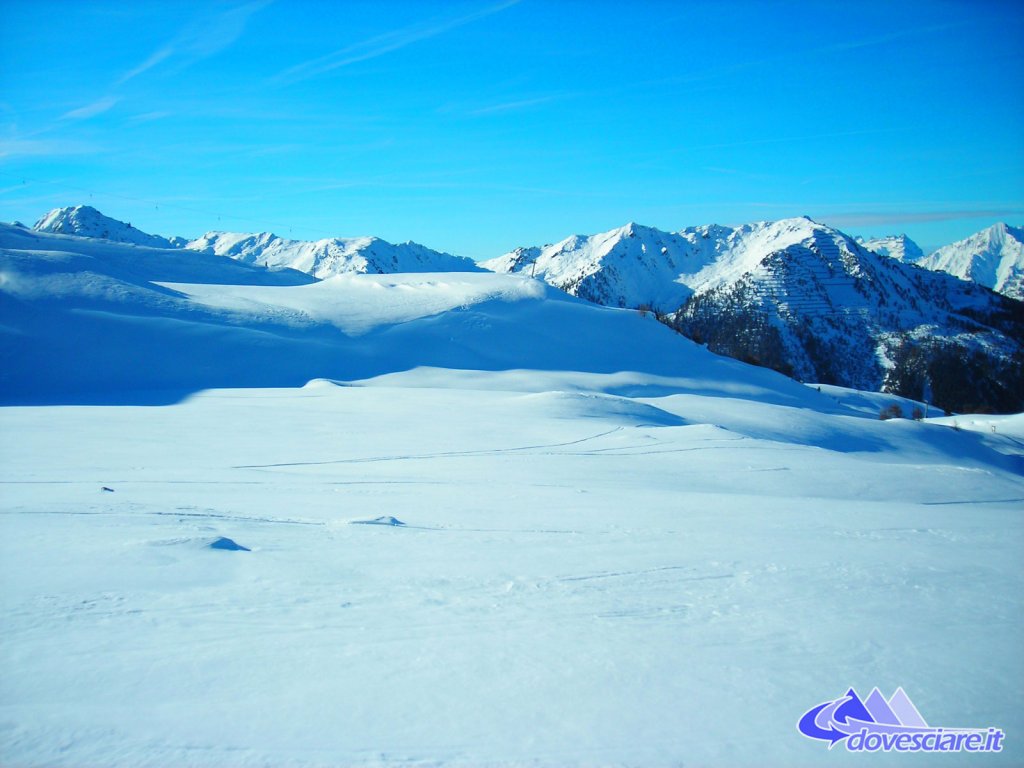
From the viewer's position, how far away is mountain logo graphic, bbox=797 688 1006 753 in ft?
12.4

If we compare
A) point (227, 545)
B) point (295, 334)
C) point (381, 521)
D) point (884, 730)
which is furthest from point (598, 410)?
point (295, 334)

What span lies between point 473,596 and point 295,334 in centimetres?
2766

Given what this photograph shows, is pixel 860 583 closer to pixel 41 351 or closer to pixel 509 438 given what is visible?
pixel 509 438

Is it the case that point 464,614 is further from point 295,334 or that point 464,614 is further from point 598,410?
point 295,334

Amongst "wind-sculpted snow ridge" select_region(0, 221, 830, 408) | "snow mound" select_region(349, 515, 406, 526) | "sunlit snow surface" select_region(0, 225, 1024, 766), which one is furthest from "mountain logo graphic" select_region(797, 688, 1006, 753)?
"wind-sculpted snow ridge" select_region(0, 221, 830, 408)

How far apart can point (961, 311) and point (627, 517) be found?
22556cm

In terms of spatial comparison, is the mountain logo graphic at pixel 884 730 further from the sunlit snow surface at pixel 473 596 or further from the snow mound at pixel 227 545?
the snow mound at pixel 227 545

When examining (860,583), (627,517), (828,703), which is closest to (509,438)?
(627,517)

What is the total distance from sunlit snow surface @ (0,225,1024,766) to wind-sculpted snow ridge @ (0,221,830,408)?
32.6ft

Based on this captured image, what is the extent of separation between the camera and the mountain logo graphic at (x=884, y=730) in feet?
12.4

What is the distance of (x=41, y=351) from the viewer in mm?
23344

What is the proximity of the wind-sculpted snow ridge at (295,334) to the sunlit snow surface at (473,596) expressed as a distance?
32.6 feet

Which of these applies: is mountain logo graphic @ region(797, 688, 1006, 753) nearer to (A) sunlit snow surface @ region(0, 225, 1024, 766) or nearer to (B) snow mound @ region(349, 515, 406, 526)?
(A) sunlit snow surface @ region(0, 225, 1024, 766)

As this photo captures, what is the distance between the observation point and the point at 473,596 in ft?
17.1
